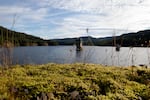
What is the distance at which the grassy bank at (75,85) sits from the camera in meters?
5.12

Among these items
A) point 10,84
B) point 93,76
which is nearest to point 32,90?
point 10,84

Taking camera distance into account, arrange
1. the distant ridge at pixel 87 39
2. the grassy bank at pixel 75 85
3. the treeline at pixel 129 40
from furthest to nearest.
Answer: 1. the treeline at pixel 129 40
2. the distant ridge at pixel 87 39
3. the grassy bank at pixel 75 85

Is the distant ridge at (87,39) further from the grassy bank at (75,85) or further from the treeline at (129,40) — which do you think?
the grassy bank at (75,85)

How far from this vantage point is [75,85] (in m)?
5.80

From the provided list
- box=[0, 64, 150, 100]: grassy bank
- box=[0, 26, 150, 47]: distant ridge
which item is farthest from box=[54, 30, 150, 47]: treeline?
box=[0, 64, 150, 100]: grassy bank

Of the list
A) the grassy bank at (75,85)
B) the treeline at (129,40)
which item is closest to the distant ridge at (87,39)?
the treeline at (129,40)

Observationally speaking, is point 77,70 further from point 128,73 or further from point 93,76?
point 128,73

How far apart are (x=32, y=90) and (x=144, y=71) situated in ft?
12.3

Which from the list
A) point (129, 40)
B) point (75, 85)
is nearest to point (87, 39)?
point (129, 40)

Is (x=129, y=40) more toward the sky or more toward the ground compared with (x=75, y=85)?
more toward the sky

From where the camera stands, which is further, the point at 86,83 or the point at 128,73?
the point at 128,73

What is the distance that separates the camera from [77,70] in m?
7.48

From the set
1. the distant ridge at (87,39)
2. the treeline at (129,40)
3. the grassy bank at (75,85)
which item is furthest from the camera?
the treeline at (129,40)

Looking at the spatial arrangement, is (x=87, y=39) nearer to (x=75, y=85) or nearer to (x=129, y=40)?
(x=129, y=40)
